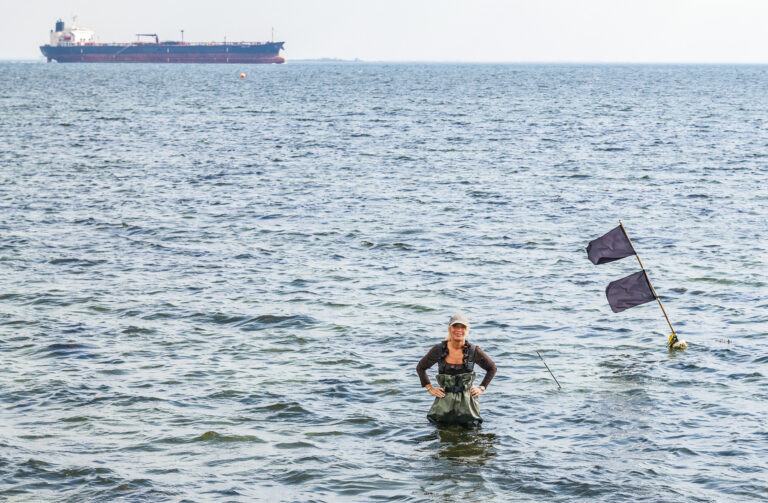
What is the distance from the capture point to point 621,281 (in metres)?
19.3

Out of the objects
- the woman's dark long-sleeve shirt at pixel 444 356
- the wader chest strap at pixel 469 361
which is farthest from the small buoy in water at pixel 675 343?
the wader chest strap at pixel 469 361

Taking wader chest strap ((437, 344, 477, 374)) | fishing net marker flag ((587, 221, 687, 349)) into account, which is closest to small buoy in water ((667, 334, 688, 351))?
fishing net marker flag ((587, 221, 687, 349))

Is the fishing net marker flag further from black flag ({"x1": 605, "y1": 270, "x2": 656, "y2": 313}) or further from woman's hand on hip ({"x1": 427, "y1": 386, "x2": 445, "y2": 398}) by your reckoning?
woman's hand on hip ({"x1": 427, "y1": 386, "x2": 445, "y2": 398})

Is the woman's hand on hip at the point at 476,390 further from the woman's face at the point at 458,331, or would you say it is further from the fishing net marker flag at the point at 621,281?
the fishing net marker flag at the point at 621,281

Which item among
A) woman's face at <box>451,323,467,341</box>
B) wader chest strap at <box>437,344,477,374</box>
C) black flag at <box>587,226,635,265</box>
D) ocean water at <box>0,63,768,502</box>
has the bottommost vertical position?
ocean water at <box>0,63,768,502</box>

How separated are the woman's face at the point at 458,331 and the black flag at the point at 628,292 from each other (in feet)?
19.5

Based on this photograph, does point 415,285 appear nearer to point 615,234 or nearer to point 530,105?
point 615,234

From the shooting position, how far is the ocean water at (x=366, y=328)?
545 inches

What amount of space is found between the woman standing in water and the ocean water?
0.38 metres

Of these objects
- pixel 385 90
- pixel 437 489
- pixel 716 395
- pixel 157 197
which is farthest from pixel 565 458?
pixel 385 90

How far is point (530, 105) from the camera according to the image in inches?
3927

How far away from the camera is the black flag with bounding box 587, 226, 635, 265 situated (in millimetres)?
18859

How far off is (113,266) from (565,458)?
15.7m

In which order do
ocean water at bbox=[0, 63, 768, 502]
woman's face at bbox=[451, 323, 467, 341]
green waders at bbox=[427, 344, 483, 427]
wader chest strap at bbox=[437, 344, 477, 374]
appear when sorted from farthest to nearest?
green waders at bbox=[427, 344, 483, 427] < wader chest strap at bbox=[437, 344, 477, 374] < woman's face at bbox=[451, 323, 467, 341] < ocean water at bbox=[0, 63, 768, 502]
